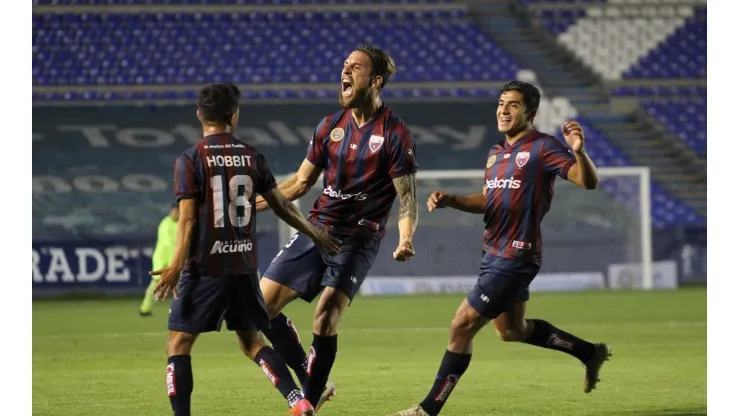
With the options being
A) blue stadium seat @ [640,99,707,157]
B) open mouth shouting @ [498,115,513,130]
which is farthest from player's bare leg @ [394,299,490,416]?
blue stadium seat @ [640,99,707,157]

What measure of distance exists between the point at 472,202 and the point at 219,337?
21.3 feet

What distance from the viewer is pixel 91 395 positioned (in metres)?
8.09

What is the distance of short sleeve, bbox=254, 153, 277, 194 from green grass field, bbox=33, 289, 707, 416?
1.81 m

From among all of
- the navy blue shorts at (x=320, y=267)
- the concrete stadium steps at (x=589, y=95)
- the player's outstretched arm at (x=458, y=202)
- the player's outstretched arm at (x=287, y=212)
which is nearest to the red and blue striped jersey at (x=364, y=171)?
the navy blue shorts at (x=320, y=267)

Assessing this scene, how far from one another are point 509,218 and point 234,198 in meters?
1.77

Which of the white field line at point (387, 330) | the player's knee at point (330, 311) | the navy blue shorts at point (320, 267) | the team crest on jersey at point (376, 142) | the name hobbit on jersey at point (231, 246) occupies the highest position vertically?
the team crest on jersey at point (376, 142)

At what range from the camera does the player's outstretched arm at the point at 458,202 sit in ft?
22.3

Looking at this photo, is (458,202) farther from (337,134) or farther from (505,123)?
(337,134)

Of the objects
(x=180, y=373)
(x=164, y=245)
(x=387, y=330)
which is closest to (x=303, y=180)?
(x=180, y=373)

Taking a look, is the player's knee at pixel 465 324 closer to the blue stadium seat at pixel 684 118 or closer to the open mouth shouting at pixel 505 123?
the open mouth shouting at pixel 505 123

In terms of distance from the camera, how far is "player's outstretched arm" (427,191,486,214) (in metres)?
6.80

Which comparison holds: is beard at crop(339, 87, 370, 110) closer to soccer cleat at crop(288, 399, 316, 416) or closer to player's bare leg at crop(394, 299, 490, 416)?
player's bare leg at crop(394, 299, 490, 416)

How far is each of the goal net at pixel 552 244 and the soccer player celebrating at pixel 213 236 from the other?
520 inches

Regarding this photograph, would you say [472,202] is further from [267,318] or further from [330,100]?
[330,100]
